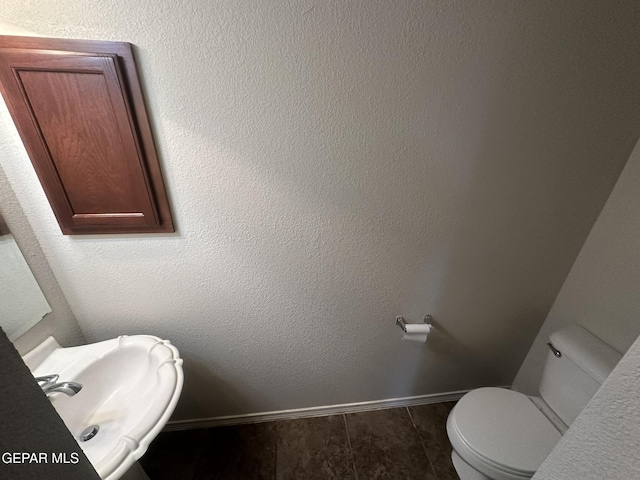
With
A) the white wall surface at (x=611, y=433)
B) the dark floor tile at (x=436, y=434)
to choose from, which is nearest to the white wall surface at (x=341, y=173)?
the dark floor tile at (x=436, y=434)

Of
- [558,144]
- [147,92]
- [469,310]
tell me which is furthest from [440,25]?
[469,310]

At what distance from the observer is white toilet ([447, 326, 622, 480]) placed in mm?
965

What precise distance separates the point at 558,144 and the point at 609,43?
0.34 metres

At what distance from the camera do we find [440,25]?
0.80 metres

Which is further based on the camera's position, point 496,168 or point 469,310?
point 469,310

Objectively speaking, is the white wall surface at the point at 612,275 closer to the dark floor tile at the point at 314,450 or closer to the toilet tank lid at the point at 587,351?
the toilet tank lid at the point at 587,351

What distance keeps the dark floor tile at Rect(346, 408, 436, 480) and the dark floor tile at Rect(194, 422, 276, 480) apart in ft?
1.46

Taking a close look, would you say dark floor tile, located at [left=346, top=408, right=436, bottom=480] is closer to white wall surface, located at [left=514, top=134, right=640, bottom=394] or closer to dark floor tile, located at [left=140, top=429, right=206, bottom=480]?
dark floor tile, located at [left=140, top=429, right=206, bottom=480]

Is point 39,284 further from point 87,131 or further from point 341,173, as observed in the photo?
point 341,173

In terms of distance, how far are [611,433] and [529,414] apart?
39.3 inches

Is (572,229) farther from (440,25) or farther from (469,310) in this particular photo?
(440,25)

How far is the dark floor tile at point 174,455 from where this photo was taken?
3.93ft

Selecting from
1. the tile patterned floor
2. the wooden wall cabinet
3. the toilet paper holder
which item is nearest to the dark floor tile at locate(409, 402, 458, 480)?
the tile patterned floor

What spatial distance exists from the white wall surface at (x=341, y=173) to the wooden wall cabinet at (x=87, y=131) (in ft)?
0.15
